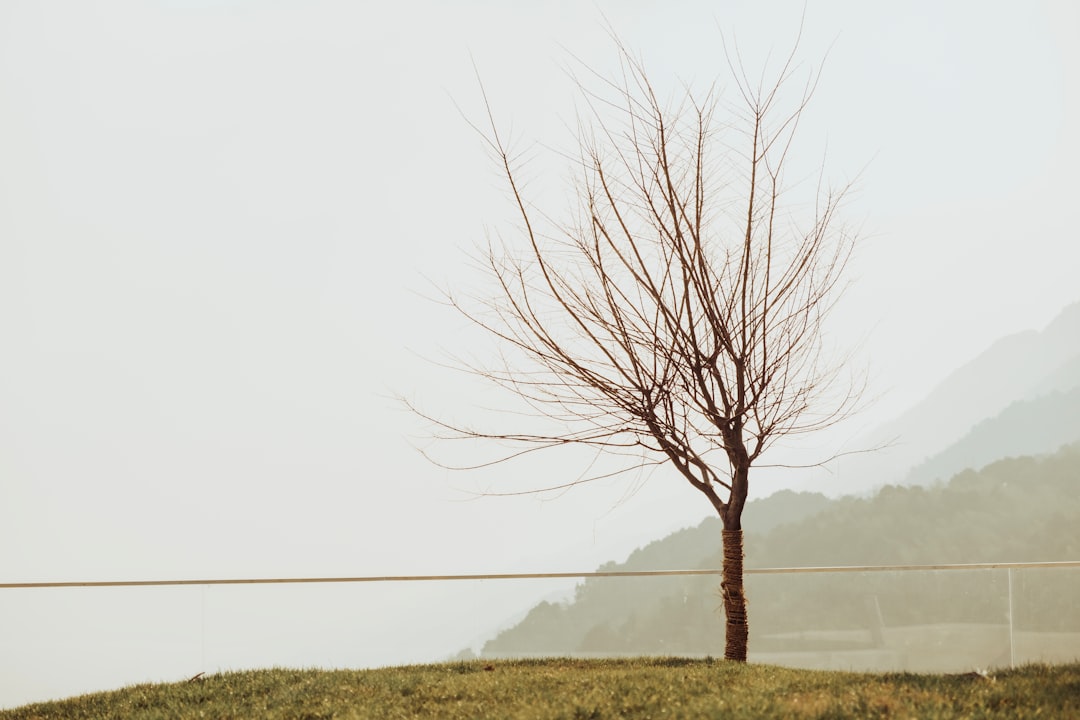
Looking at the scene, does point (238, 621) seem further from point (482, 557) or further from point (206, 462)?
point (482, 557)

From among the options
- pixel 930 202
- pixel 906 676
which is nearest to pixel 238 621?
pixel 906 676

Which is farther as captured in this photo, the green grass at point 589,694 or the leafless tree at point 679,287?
the leafless tree at point 679,287

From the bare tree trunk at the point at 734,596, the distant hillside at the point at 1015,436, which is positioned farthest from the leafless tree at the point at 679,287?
the distant hillside at the point at 1015,436

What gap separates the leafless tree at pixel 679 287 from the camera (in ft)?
26.6

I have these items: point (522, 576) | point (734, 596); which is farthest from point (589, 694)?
point (522, 576)

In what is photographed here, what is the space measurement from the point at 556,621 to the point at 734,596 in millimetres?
1775

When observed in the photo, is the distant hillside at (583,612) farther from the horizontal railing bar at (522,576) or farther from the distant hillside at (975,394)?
the distant hillside at (975,394)

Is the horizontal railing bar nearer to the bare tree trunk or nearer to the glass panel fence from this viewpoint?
the glass panel fence

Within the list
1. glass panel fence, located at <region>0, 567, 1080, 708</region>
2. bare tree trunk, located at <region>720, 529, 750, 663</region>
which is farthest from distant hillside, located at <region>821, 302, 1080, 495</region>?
bare tree trunk, located at <region>720, 529, 750, 663</region>

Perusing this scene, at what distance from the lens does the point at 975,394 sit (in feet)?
292

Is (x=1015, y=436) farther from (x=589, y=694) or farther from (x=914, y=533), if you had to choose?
(x=589, y=694)

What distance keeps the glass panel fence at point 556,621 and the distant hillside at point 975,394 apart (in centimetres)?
7513

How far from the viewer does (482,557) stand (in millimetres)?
99062

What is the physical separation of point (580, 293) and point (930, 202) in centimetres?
8120
